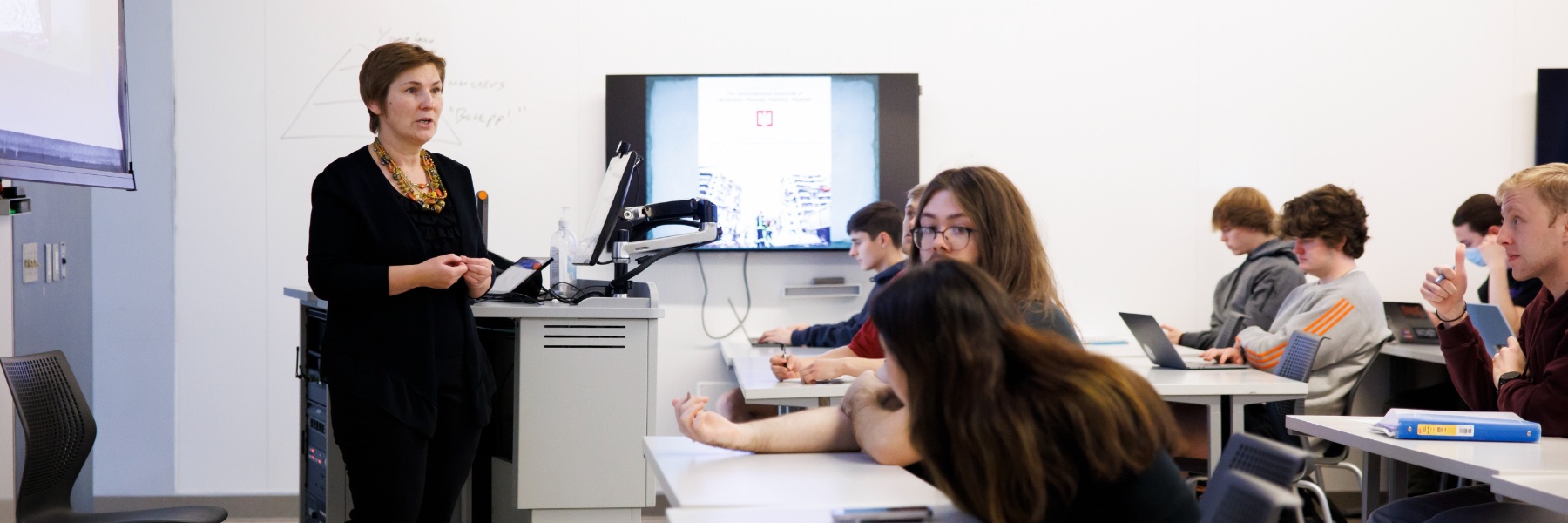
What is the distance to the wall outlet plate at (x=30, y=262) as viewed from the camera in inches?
116

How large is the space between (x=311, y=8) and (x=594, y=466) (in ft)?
8.49

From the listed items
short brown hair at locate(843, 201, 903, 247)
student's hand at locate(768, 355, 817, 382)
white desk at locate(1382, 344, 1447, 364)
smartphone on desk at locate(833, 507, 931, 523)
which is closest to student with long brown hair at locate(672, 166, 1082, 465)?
smartphone on desk at locate(833, 507, 931, 523)

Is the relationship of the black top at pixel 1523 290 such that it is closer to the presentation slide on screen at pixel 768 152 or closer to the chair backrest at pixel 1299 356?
the chair backrest at pixel 1299 356

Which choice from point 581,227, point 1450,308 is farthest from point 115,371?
point 1450,308

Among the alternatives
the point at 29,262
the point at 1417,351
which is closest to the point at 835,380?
the point at 29,262

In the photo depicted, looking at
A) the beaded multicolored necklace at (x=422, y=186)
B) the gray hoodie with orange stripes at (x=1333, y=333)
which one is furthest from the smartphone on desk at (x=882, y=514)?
the gray hoodie with orange stripes at (x=1333, y=333)

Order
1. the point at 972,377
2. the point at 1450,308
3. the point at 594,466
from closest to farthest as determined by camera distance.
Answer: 1. the point at 972,377
2. the point at 1450,308
3. the point at 594,466

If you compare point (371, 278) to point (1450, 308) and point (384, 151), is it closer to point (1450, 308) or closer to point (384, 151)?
point (384, 151)

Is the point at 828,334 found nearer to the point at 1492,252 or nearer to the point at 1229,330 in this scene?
the point at 1229,330

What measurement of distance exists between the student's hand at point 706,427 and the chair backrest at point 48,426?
1701mm

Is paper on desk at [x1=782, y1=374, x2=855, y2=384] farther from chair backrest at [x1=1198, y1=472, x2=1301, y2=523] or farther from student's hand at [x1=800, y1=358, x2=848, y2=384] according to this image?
chair backrest at [x1=1198, y1=472, x2=1301, y2=523]

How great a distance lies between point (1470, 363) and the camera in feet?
8.50

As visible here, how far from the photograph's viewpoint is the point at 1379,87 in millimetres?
4602

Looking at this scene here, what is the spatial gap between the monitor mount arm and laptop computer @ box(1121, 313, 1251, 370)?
142 centimetres
